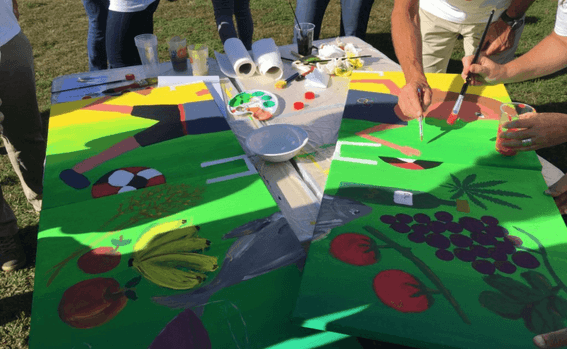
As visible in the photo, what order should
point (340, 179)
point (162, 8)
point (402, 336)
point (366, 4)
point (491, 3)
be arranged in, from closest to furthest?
point (402, 336)
point (340, 179)
point (491, 3)
point (366, 4)
point (162, 8)

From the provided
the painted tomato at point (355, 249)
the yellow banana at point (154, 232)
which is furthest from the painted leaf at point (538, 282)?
the yellow banana at point (154, 232)

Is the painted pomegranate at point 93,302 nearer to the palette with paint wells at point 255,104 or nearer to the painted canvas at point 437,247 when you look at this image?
the painted canvas at point 437,247

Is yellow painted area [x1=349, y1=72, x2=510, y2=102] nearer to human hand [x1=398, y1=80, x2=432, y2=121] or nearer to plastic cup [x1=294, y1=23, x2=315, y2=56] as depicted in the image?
human hand [x1=398, y1=80, x2=432, y2=121]

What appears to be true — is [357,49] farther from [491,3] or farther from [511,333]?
[511,333]

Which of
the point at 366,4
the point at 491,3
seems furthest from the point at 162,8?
the point at 491,3

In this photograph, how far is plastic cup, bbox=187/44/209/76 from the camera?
65.4 inches

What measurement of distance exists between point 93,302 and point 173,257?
18cm

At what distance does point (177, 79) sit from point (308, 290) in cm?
118

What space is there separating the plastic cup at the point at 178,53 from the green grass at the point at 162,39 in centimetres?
120

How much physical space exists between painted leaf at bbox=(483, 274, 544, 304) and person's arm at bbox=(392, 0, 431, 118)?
1.99 ft

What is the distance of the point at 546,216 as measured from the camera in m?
0.93

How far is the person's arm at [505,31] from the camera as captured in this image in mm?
1608

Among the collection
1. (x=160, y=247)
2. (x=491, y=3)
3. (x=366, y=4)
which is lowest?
(x=160, y=247)

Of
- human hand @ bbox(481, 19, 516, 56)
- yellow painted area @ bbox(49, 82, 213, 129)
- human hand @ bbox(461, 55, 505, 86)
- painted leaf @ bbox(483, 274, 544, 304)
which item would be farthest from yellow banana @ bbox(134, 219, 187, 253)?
human hand @ bbox(481, 19, 516, 56)
